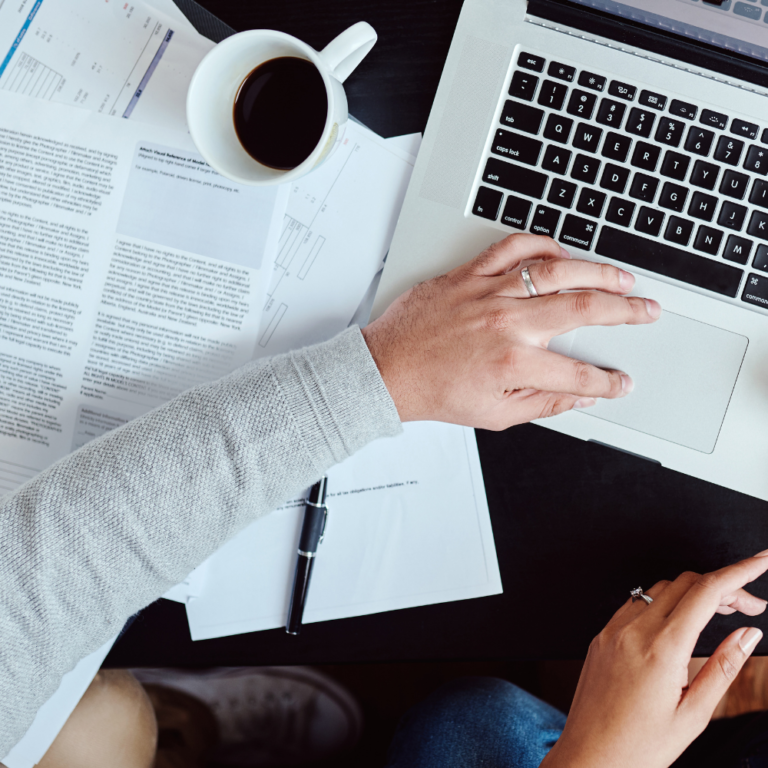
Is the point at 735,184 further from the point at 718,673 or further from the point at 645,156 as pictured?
the point at 718,673

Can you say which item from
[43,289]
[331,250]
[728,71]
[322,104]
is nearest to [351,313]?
[331,250]

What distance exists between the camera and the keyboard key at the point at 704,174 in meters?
0.61

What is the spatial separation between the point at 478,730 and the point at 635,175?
0.69 metres

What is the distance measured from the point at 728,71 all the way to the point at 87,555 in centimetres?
77

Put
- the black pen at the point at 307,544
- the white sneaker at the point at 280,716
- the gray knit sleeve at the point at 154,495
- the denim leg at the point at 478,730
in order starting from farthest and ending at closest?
the white sneaker at the point at 280,716
the denim leg at the point at 478,730
the black pen at the point at 307,544
the gray knit sleeve at the point at 154,495

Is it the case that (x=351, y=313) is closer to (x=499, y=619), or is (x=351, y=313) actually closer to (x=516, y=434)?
(x=516, y=434)

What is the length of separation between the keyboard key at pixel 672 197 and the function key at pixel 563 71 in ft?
0.46

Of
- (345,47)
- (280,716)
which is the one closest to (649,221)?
(345,47)

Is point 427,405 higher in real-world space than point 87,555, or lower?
Result: higher

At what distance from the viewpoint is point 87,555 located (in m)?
0.58

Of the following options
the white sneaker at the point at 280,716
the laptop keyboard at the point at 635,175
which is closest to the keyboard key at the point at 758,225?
the laptop keyboard at the point at 635,175

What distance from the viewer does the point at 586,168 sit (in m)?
0.62

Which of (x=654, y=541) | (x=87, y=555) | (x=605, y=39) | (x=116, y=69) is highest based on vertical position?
(x=605, y=39)

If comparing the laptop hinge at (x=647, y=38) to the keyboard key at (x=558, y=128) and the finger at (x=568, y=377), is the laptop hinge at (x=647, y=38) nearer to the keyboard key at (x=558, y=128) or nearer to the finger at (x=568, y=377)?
the keyboard key at (x=558, y=128)
